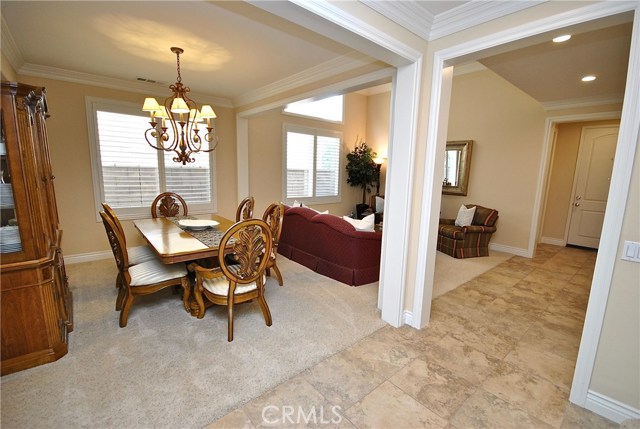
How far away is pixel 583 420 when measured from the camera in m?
1.71

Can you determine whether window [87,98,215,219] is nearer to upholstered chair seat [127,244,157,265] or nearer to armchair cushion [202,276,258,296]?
upholstered chair seat [127,244,157,265]

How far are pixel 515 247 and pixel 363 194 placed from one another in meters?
3.64

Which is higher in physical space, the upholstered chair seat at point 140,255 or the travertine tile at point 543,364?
the upholstered chair seat at point 140,255

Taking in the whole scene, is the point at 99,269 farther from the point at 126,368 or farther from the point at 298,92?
the point at 298,92

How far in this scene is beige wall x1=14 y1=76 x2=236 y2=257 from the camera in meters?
3.85

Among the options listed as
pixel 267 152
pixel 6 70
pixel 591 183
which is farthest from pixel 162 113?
pixel 591 183

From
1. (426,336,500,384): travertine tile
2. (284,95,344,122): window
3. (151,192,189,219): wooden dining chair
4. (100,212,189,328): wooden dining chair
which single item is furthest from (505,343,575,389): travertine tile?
(284,95,344,122): window

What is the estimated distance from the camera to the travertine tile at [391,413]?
1.65 meters

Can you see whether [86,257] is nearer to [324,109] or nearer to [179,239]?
[179,239]

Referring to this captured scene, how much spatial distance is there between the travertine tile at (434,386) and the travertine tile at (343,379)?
0.18 meters

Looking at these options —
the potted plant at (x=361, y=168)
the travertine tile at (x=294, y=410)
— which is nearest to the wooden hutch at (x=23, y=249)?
the travertine tile at (x=294, y=410)

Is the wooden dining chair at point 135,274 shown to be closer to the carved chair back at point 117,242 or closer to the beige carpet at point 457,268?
the carved chair back at point 117,242

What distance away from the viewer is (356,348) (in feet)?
7.64

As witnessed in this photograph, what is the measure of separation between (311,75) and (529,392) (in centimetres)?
374
